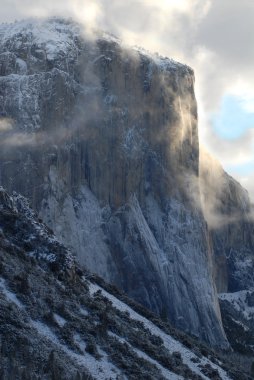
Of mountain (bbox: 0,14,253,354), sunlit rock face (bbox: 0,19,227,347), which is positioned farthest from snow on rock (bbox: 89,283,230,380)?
sunlit rock face (bbox: 0,19,227,347)

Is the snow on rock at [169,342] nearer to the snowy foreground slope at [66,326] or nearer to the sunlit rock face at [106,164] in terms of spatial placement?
the snowy foreground slope at [66,326]

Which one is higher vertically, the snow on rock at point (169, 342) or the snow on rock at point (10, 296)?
the snow on rock at point (10, 296)

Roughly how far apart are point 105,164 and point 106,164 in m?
0.25

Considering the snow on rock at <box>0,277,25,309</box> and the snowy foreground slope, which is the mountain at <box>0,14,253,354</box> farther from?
the snow on rock at <box>0,277,25,309</box>

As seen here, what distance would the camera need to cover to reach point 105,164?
18462 centimetres

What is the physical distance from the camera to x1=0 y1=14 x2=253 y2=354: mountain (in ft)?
558

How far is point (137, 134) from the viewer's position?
7584 inches

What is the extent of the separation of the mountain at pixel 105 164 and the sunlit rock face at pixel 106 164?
9.5 inches

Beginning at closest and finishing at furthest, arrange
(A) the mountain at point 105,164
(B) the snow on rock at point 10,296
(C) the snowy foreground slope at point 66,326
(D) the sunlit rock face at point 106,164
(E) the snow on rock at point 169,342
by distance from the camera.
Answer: (C) the snowy foreground slope at point 66,326 < (B) the snow on rock at point 10,296 < (E) the snow on rock at point 169,342 < (A) the mountain at point 105,164 < (D) the sunlit rock face at point 106,164

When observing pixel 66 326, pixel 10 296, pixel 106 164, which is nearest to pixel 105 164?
pixel 106 164

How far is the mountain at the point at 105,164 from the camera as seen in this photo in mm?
170125

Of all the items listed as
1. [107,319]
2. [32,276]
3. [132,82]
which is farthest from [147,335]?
[132,82]

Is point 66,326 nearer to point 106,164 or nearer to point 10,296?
point 10,296

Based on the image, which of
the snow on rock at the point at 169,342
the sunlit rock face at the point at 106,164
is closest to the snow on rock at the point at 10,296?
the snow on rock at the point at 169,342
